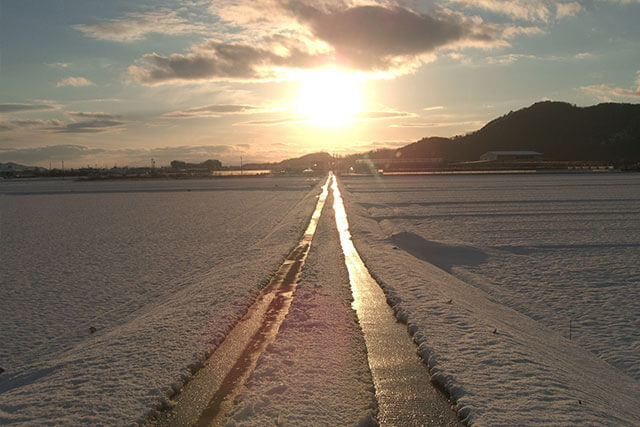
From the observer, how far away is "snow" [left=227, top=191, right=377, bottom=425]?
4.40m

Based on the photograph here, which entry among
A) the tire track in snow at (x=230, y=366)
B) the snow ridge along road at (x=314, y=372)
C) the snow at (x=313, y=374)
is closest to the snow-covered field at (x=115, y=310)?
the tire track in snow at (x=230, y=366)

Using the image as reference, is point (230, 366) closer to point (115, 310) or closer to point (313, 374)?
point (313, 374)

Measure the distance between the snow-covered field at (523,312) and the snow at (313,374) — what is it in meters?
0.99

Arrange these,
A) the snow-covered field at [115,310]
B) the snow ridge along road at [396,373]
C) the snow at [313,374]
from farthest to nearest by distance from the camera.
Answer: the snow-covered field at [115,310] < the snow ridge along road at [396,373] < the snow at [313,374]

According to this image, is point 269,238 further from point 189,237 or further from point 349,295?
point 349,295

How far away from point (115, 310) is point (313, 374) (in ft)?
15.1

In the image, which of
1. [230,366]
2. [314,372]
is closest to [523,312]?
[314,372]

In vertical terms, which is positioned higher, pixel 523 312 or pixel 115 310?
pixel 115 310

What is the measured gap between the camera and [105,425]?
170 inches

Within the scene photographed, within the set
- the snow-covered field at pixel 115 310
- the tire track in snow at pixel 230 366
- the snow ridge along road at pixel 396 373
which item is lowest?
the snow ridge along road at pixel 396 373

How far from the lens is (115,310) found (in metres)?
8.08

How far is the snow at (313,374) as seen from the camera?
14.4 ft

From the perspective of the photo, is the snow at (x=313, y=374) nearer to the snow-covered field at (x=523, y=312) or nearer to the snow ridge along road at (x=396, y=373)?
the snow ridge along road at (x=396, y=373)

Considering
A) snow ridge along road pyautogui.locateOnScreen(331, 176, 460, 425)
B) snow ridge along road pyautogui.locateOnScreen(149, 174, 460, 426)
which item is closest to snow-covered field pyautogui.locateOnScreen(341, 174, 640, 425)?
snow ridge along road pyautogui.locateOnScreen(331, 176, 460, 425)
